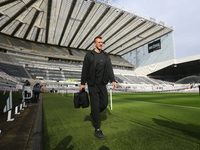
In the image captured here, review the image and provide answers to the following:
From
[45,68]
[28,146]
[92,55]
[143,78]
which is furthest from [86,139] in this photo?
[143,78]

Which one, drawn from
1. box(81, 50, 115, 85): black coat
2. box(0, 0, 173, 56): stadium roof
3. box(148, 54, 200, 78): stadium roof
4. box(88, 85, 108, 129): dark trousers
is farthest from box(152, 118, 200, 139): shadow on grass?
box(148, 54, 200, 78): stadium roof

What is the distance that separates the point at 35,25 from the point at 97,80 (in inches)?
1540

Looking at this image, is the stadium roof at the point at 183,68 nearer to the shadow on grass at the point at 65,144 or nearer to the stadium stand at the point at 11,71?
the shadow on grass at the point at 65,144

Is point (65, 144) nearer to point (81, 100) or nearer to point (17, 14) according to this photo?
point (81, 100)

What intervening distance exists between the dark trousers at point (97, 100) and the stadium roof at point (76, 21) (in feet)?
91.3

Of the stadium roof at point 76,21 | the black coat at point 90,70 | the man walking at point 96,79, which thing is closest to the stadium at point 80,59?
the stadium roof at point 76,21

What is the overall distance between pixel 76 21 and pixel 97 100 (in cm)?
3331

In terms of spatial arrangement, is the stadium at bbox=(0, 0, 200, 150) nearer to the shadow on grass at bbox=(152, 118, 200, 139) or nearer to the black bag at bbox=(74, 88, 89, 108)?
the shadow on grass at bbox=(152, 118, 200, 139)

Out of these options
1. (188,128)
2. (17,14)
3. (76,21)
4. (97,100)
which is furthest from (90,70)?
(17,14)

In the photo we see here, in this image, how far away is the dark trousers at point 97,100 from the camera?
2.16 m

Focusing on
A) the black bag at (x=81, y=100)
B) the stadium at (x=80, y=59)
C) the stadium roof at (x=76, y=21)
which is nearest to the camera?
the stadium at (x=80, y=59)

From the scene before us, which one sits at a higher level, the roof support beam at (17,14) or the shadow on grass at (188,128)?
the roof support beam at (17,14)

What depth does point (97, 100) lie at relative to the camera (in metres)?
2.21

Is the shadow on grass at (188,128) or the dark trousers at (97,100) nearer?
the shadow on grass at (188,128)
